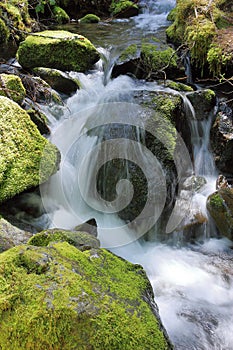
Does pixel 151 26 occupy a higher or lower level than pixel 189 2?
lower

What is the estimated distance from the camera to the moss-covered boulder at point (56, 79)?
575 centimetres

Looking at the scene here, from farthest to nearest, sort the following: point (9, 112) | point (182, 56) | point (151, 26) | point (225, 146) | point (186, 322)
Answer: point (151, 26) → point (182, 56) → point (225, 146) → point (9, 112) → point (186, 322)

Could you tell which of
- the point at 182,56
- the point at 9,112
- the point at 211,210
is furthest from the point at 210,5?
the point at 9,112

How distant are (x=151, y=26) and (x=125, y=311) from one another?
959 cm

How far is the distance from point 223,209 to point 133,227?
4.53ft

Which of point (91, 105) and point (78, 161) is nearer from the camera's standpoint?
point (78, 161)

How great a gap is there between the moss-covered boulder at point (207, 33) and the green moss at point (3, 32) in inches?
151

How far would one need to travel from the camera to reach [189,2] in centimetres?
719

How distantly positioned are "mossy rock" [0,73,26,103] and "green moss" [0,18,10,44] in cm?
244

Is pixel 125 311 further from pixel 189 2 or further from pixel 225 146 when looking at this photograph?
pixel 189 2

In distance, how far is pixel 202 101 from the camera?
5.71 metres

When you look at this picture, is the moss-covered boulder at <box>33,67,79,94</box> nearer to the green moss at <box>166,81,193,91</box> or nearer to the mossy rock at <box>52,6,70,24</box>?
the green moss at <box>166,81,193,91</box>

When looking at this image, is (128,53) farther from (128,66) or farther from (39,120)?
(39,120)

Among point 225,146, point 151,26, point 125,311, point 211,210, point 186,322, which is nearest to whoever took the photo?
point 125,311
